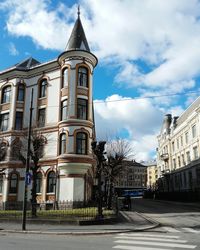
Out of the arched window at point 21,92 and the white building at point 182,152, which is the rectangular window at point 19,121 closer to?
the arched window at point 21,92

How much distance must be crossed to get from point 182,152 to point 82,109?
32.4 metres

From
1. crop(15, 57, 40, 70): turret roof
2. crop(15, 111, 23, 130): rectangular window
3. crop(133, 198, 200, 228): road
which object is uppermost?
crop(15, 57, 40, 70): turret roof

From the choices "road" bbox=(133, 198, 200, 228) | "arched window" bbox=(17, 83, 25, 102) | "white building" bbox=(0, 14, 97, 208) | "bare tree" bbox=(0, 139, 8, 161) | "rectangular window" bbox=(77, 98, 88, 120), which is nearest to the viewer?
"road" bbox=(133, 198, 200, 228)

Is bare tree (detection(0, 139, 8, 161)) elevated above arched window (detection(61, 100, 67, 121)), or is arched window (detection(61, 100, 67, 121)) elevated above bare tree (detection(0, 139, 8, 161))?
arched window (detection(61, 100, 67, 121))

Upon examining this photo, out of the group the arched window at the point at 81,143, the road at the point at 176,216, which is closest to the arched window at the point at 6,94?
the arched window at the point at 81,143

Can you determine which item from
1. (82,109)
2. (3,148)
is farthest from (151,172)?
(3,148)

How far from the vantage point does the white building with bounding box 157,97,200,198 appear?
5119cm

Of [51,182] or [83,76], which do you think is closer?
[51,182]

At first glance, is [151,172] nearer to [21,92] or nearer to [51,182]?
[21,92]

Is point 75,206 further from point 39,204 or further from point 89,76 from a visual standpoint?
point 89,76

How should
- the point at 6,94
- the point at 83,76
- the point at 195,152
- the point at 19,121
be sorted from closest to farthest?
1. the point at 83,76
2. the point at 19,121
3. the point at 6,94
4. the point at 195,152

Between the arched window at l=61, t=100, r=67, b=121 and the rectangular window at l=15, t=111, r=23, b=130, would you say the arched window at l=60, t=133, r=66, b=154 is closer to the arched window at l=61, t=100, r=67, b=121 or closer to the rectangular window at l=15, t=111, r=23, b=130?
the arched window at l=61, t=100, r=67, b=121

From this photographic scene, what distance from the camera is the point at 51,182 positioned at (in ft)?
107

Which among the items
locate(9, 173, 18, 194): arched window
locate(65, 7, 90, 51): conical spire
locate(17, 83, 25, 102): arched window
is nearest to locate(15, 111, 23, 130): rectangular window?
locate(17, 83, 25, 102): arched window
